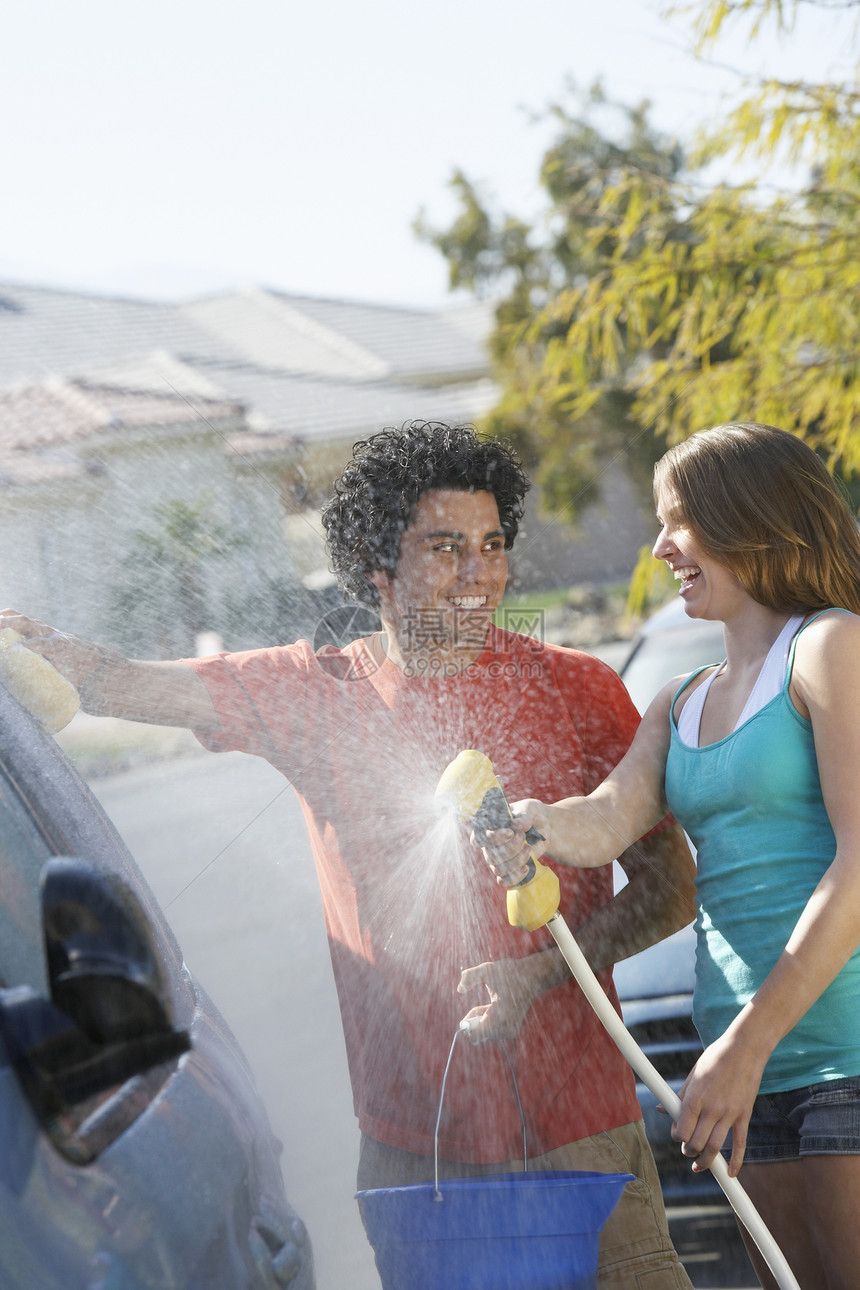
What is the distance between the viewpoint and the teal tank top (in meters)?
1.22

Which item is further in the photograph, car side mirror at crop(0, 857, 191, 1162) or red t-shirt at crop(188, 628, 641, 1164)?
red t-shirt at crop(188, 628, 641, 1164)

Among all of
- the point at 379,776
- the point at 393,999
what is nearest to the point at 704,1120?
the point at 393,999

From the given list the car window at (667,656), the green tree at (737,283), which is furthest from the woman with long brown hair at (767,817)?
the green tree at (737,283)

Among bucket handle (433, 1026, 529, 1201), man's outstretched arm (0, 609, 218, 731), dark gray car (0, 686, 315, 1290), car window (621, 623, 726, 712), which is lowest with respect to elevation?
car window (621, 623, 726, 712)

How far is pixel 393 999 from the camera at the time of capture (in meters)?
1.13

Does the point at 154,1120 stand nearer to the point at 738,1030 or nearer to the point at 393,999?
the point at 393,999

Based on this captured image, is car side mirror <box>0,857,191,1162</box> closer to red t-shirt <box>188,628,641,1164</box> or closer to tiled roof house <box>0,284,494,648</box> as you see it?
red t-shirt <box>188,628,641,1164</box>

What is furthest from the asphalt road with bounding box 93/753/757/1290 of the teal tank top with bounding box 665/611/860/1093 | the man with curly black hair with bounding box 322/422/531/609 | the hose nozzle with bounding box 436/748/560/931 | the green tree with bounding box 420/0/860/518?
the green tree with bounding box 420/0/860/518

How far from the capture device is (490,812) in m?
1.10

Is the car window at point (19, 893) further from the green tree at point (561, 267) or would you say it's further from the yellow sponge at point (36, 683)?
the green tree at point (561, 267)

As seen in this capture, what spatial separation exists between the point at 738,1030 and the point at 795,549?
1.92ft

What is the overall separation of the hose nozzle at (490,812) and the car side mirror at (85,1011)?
1.12ft

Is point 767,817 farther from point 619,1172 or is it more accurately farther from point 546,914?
point 619,1172

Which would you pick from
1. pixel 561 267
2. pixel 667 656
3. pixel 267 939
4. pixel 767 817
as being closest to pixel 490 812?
pixel 267 939
